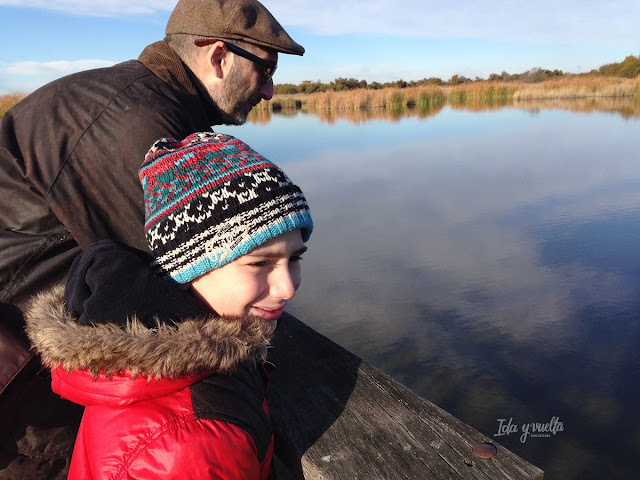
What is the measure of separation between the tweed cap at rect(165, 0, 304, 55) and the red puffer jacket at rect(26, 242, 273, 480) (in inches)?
42.3

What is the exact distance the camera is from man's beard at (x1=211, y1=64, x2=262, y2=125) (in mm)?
1925

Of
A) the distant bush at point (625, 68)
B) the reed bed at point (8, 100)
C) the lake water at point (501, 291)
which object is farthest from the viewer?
the distant bush at point (625, 68)

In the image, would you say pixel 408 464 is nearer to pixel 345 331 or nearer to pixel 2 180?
pixel 2 180

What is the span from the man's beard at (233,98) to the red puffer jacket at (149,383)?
3.20 feet

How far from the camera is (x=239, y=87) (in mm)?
1973

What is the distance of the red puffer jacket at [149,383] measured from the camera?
3.16 ft

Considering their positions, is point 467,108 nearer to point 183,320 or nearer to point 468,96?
point 468,96

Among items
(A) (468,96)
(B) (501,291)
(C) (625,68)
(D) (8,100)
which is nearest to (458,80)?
(C) (625,68)

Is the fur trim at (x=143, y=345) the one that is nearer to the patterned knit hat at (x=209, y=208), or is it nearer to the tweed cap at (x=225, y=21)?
the patterned knit hat at (x=209, y=208)

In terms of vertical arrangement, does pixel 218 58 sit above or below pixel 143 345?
above

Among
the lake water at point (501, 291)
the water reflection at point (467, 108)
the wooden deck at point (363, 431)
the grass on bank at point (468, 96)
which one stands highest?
the grass on bank at point (468, 96)

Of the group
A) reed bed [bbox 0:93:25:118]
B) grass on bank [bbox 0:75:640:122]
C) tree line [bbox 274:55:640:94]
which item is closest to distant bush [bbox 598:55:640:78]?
tree line [bbox 274:55:640:94]

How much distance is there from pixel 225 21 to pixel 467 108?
25237mm

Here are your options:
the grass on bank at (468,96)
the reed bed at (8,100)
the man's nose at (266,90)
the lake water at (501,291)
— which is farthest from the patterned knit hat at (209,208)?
the grass on bank at (468,96)
